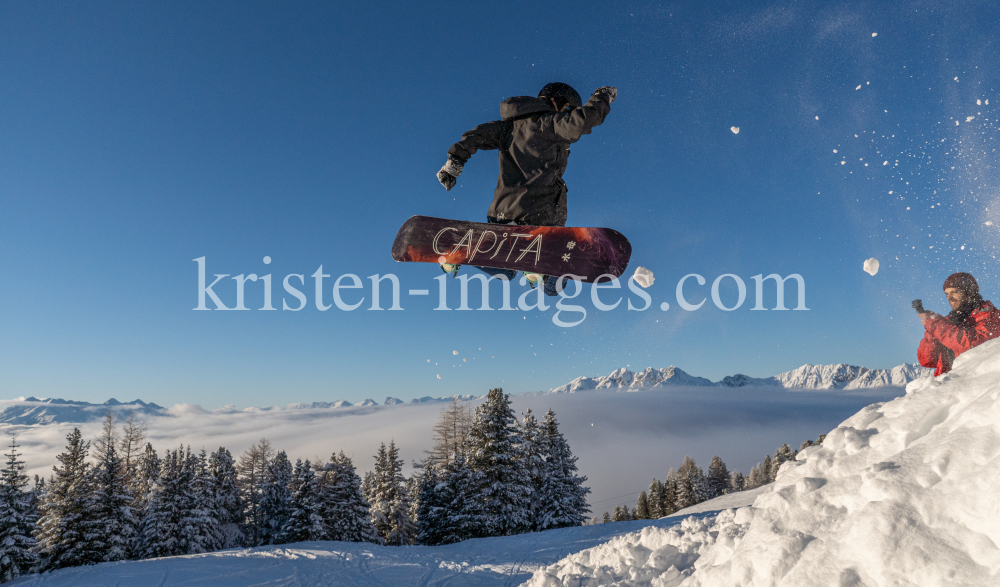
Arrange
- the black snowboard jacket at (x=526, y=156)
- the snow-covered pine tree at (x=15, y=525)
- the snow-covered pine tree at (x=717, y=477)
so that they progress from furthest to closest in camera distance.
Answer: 1. the snow-covered pine tree at (x=717, y=477)
2. the snow-covered pine tree at (x=15, y=525)
3. the black snowboard jacket at (x=526, y=156)

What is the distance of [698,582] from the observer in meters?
2.93

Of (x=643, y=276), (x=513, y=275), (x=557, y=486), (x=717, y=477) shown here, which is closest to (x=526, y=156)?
(x=513, y=275)

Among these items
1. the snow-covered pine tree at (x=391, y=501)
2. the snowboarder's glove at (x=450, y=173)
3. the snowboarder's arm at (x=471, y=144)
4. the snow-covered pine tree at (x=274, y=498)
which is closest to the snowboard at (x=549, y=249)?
the snowboarder's glove at (x=450, y=173)

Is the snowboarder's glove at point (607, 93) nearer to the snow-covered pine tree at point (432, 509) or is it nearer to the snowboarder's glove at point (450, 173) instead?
the snowboarder's glove at point (450, 173)

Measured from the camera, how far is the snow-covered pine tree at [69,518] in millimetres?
18250

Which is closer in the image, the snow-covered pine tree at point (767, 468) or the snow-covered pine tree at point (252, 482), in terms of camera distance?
the snow-covered pine tree at point (252, 482)

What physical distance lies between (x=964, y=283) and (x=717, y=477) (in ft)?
133

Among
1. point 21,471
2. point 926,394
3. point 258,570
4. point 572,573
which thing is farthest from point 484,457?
point 21,471

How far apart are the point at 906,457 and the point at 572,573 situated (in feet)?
13.2

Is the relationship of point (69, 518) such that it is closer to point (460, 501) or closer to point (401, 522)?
point (401, 522)

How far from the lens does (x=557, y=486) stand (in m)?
20.5

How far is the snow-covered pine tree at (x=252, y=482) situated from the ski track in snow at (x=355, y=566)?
61.0 ft

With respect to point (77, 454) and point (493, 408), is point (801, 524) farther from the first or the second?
point (77, 454)

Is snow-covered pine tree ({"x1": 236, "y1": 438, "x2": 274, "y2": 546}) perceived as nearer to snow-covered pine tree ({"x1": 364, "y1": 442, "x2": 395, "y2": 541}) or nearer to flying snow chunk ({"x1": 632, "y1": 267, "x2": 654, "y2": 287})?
snow-covered pine tree ({"x1": 364, "y1": 442, "x2": 395, "y2": 541})
